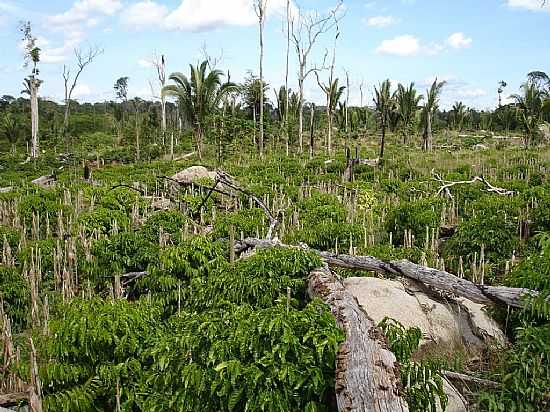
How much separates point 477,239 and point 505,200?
220 cm

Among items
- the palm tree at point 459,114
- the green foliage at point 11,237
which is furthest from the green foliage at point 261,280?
the palm tree at point 459,114

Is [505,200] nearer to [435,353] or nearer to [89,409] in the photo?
[435,353]

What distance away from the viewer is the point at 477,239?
6.01m

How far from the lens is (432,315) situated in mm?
3947

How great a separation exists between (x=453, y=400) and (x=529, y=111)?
2428 centimetres

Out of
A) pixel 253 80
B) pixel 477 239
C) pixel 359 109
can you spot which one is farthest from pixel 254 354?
pixel 359 109

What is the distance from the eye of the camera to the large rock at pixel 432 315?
3754 mm

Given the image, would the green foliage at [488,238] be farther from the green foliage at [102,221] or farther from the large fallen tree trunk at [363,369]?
the green foliage at [102,221]

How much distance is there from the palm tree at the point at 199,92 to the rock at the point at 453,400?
15302 mm

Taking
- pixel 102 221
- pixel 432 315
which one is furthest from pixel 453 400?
pixel 102 221

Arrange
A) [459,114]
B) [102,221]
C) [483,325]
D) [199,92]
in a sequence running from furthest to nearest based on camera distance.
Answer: [459,114]
[199,92]
[102,221]
[483,325]

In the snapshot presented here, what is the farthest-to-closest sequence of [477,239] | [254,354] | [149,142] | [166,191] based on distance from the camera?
[149,142] → [166,191] → [477,239] → [254,354]

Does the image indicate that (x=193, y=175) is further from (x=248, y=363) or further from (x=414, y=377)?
(x=414, y=377)

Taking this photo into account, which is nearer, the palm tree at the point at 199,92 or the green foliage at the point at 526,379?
the green foliage at the point at 526,379
